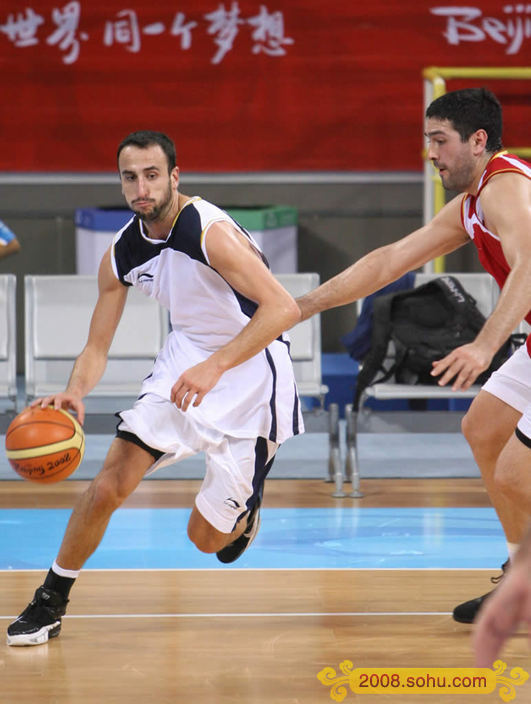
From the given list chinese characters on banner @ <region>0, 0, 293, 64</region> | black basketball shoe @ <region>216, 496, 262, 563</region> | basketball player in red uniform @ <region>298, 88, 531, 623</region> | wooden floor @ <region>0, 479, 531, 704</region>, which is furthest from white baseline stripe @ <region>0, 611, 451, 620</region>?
chinese characters on banner @ <region>0, 0, 293, 64</region>

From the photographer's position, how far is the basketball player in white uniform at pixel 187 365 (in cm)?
376

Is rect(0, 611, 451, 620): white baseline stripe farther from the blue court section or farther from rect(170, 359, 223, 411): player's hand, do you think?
rect(170, 359, 223, 411): player's hand

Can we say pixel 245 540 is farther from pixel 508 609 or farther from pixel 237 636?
pixel 508 609

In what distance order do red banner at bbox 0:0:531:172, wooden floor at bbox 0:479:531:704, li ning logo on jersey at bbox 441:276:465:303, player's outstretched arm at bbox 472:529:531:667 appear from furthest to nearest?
red banner at bbox 0:0:531:172, li ning logo on jersey at bbox 441:276:465:303, wooden floor at bbox 0:479:531:704, player's outstretched arm at bbox 472:529:531:667

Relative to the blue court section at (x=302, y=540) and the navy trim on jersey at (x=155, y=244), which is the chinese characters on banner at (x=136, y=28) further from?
the navy trim on jersey at (x=155, y=244)

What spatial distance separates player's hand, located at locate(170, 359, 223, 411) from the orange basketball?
422 millimetres

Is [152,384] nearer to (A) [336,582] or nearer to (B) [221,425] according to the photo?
(B) [221,425]

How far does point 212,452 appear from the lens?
398 centimetres

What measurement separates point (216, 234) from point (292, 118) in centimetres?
535

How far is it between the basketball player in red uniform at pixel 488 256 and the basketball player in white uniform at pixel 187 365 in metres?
0.26

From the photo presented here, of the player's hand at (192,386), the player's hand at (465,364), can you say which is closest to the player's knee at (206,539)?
the player's hand at (192,386)

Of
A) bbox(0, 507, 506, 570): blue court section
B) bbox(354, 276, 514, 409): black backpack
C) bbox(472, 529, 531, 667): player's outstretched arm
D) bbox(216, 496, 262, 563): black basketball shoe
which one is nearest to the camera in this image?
bbox(472, 529, 531, 667): player's outstretched arm

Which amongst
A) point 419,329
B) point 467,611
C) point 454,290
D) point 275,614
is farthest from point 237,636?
point 454,290

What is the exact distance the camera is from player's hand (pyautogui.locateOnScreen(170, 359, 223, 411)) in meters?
3.58
